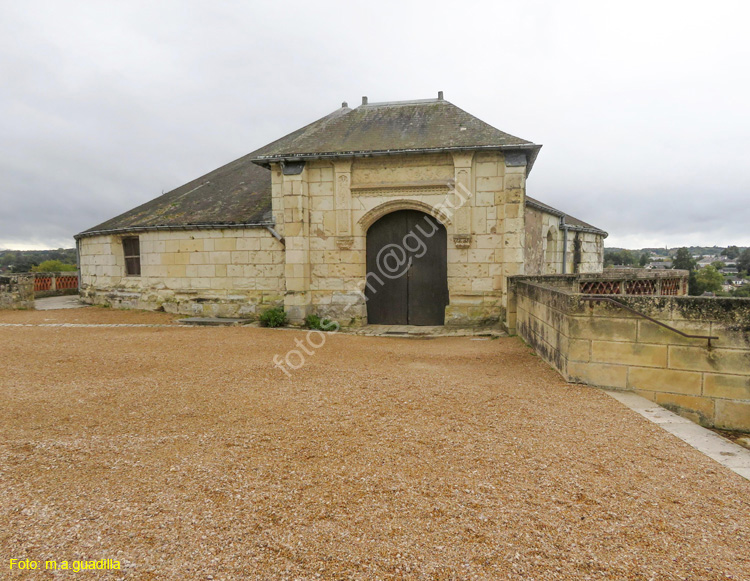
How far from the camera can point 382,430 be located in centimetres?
377

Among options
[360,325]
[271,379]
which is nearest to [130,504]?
[271,379]

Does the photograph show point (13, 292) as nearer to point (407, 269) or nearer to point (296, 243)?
point (296, 243)

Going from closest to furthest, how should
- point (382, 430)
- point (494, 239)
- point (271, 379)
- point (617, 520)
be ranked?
point (617, 520) → point (382, 430) → point (271, 379) → point (494, 239)

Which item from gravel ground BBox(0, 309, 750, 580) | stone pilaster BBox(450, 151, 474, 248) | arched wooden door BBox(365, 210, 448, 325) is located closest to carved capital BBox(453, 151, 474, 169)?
stone pilaster BBox(450, 151, 474, 248)

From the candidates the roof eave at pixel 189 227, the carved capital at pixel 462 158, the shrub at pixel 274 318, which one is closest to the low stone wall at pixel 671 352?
the carved capital at pixel 462 158

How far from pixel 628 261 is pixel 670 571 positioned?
71.6 m

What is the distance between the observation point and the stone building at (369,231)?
938 centimetres

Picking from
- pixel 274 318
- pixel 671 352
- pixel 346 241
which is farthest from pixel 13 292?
pixel 671 352

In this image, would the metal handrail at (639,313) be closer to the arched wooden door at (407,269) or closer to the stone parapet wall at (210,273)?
the arched wooden door at (407,269)

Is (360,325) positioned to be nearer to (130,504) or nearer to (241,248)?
(241,248)

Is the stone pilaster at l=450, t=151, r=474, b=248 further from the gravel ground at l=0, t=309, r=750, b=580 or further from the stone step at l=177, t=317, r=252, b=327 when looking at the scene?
the stone step at l=177, t=317, r=252, b=327

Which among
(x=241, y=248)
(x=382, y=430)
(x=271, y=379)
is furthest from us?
(x=241, y=248)

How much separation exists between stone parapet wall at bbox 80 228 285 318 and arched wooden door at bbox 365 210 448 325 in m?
2.51

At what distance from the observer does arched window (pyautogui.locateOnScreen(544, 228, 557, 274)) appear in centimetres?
1568
